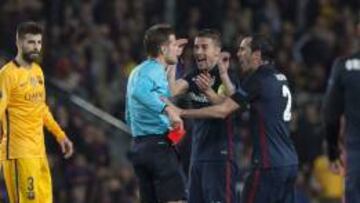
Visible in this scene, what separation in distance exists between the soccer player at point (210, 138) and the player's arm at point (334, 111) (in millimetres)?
2103

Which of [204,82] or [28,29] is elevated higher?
[28,29]

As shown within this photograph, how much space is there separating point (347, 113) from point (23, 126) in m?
3.49

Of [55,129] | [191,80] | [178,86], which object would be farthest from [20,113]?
[191,80]

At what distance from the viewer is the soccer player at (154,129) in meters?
11.6

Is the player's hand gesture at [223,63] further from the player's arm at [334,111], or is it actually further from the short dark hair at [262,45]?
the player's arm at [334,111]

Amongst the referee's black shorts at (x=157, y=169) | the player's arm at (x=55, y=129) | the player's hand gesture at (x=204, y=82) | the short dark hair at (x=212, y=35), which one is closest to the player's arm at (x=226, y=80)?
the player's hand gesture at (x=204, y=82)

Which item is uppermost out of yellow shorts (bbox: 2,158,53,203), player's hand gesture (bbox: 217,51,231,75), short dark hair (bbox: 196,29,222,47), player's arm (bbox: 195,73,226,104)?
short dark hair (bbox: 196,29,222,47)

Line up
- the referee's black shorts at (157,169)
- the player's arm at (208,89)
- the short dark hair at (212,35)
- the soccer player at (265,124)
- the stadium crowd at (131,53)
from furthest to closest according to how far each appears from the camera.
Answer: the stadium crowd at (131,53), the short dark hair at (212,35), the player's arm at (208,89), the referee's black shorts at (157,169), the soccer player at (265,124)

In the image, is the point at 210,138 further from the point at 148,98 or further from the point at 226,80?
the point at 148,98

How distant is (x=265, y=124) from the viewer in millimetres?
11641

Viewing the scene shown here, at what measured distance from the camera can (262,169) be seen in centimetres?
1163

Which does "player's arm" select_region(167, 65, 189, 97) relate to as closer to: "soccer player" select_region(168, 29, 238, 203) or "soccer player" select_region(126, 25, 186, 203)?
"soccer player" select_region(168, 29, 238, 203)

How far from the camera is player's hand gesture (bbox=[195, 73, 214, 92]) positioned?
11891 mm

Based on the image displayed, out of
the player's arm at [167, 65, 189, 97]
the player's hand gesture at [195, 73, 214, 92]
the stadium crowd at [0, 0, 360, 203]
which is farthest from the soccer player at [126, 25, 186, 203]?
the stadium crowd at [0, 0, 360, 203]
